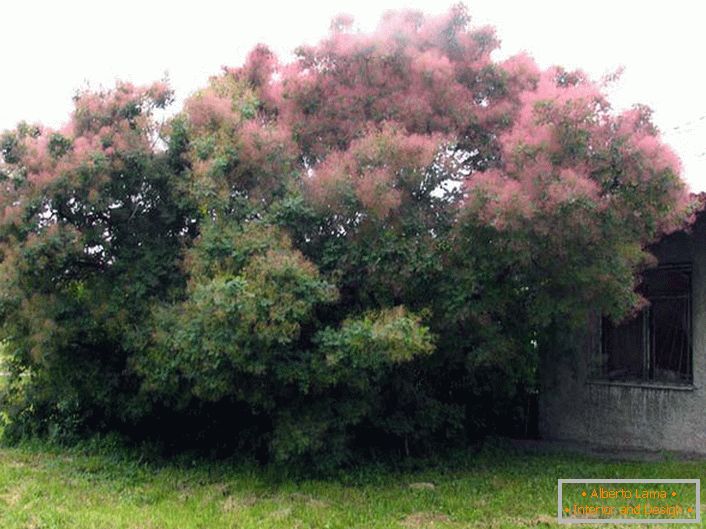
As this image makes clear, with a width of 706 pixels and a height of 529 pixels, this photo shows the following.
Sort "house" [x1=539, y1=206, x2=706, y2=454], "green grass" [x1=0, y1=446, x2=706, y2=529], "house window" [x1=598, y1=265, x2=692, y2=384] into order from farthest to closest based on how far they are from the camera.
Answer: "house window" [x1=598, y1=265, x2=692, y2=384] < "house" [x1=539, y1=206, x2=706, y2=454] < "green grass" [x1=0, y1=446, x2=706, y2=529]

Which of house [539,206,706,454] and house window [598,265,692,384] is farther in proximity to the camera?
house window [598,265,692,384]

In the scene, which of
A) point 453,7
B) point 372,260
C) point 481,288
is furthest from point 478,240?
point 453,7

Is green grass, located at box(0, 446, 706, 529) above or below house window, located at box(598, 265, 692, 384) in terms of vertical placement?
below

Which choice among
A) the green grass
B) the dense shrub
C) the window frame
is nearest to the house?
the window frame

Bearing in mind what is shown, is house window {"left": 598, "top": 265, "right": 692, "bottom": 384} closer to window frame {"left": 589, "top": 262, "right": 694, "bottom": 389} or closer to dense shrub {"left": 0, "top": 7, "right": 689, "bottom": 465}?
window frame {"left": 589, "top": 262, "right": 694, "bottom": 389}

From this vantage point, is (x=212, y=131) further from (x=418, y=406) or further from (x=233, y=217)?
(x=418, y=406)

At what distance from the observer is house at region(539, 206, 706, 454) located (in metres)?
8.90

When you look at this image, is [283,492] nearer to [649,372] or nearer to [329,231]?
[329,231]

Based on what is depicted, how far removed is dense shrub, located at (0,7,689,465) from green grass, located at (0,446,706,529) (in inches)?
18.0

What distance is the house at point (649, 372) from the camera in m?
8.90

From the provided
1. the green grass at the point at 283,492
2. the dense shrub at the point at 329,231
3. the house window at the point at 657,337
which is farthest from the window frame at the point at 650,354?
the dense shrub at the point at 329,231

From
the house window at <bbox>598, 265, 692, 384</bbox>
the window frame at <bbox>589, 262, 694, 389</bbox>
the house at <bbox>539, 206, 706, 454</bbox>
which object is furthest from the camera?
the house window at <bbox>598, 265, 692, 384</bbox>

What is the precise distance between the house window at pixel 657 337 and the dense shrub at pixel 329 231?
6.00ft

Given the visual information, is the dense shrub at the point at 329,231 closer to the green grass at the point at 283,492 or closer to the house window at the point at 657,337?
the green grass at the point at 283,492
